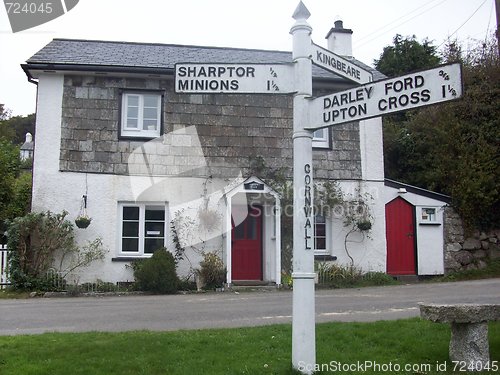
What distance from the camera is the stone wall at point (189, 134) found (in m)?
14.0

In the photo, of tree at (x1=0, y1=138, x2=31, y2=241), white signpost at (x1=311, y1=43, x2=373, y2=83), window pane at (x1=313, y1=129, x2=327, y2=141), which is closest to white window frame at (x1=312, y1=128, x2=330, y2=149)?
window pane at (x1=313, y1=129, x2=327, y2=141)

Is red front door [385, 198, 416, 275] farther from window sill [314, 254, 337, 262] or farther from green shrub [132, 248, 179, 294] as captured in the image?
green shrub [132, 248, 179, 294]

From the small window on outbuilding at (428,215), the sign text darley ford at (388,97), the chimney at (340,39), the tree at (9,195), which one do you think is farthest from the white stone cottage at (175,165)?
the sign text darley ford at (388,97)

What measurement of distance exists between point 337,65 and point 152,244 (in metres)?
9.64

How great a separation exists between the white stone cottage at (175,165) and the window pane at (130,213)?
0.02 metres

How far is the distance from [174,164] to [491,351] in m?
9.80

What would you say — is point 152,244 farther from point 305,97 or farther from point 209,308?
point 305,97

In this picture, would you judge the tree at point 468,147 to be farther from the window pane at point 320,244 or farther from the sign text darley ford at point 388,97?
the sign text darley ford at point 388,97

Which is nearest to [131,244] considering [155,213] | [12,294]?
[155,213]

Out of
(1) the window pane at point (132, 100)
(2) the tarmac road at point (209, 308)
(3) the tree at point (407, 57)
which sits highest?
(3) the tree at point (407, 57)

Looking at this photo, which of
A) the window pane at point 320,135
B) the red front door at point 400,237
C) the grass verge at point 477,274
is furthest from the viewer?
the red front door at point 400,237

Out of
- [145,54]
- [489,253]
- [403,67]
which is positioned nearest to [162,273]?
[145,54]

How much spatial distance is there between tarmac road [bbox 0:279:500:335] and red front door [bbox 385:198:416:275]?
95.1 inches

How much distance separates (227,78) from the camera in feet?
17.4
